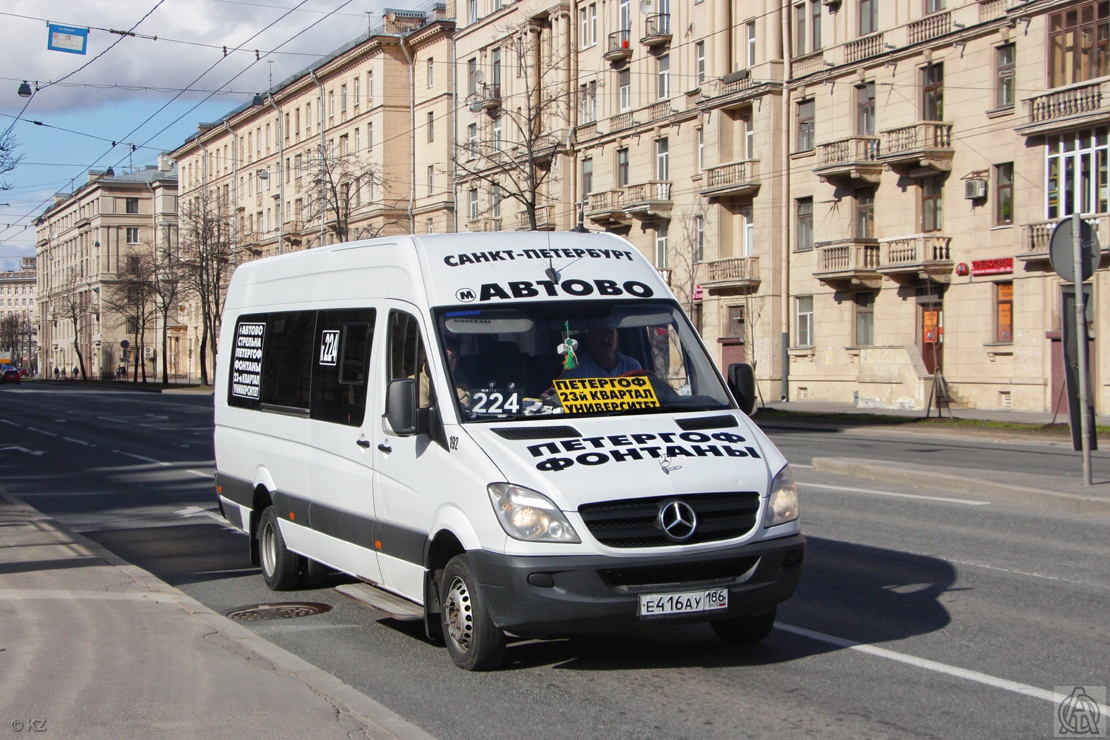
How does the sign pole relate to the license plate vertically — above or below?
above

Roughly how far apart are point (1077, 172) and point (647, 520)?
30.2 m

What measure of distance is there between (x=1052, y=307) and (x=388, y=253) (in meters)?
29.6

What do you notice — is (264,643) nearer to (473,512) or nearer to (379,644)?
(379,644)

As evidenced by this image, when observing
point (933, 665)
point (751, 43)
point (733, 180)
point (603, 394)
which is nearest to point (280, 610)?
point (603, 394)

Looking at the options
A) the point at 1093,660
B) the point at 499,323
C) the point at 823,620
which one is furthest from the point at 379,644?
the point at 1093,660

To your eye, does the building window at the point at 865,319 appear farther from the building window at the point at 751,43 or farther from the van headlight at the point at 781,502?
the van headlight at the point at 781,502

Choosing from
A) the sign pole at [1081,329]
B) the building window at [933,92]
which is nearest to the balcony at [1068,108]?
the building window at [933,92]

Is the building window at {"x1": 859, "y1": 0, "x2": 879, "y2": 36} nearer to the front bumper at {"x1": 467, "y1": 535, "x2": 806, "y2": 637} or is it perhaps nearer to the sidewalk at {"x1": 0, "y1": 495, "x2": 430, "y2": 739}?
the sidewalk at {"x1": 0, "y1": 495, "x2": 430, "y2": 739}

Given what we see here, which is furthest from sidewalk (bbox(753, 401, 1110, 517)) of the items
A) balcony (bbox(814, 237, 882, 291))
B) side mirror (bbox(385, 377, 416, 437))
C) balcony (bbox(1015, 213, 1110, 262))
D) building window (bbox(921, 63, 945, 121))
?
building window (bbox(921, 63, 945, 121))

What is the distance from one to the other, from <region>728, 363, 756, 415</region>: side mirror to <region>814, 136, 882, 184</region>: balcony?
32156 millimetres

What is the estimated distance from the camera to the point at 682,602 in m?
6.32

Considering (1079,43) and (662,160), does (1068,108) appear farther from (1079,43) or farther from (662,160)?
(662,160)

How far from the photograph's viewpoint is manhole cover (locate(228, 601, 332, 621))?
28.2 feet

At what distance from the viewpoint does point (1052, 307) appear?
110 ft
